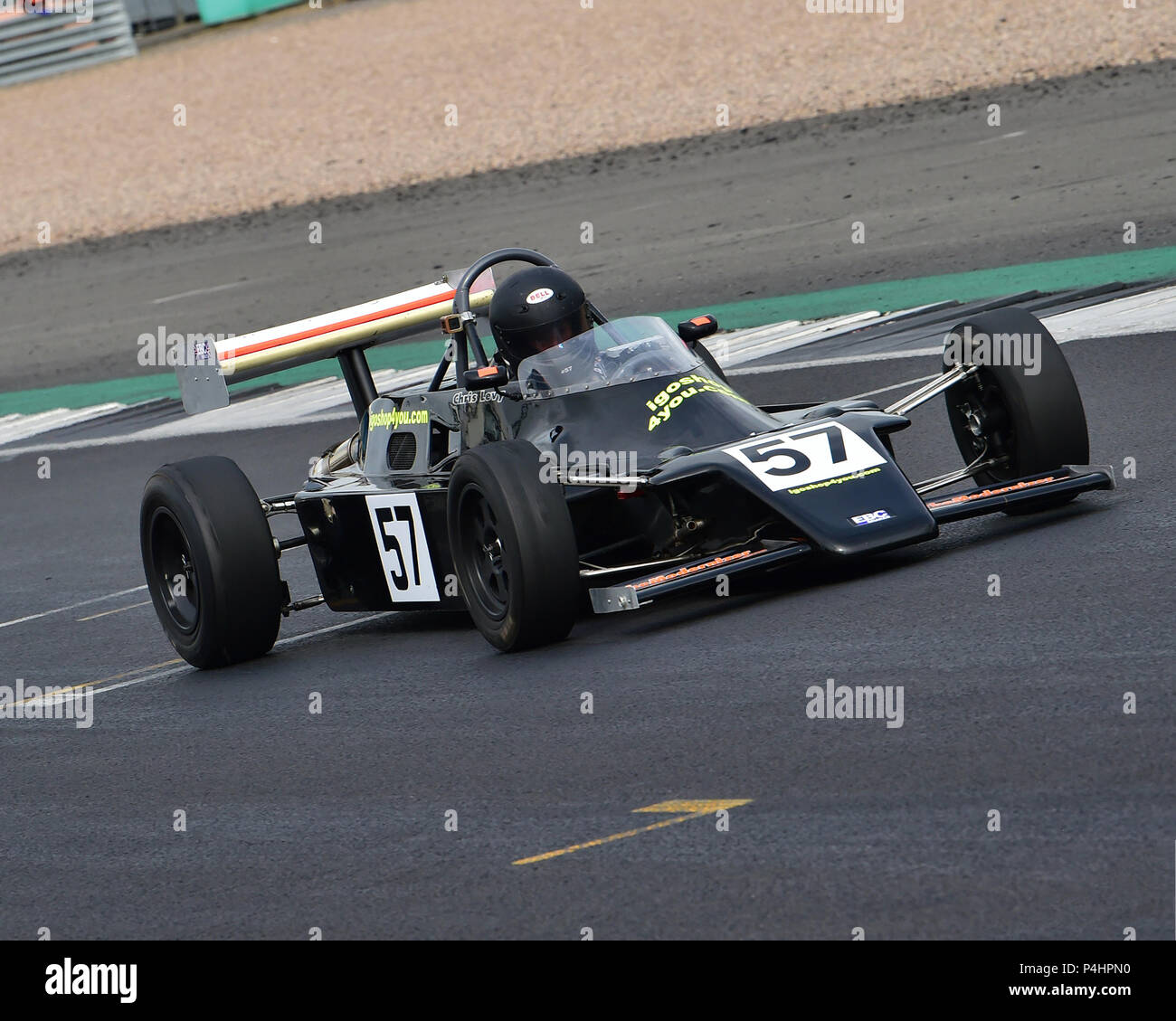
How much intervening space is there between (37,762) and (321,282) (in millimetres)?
14647

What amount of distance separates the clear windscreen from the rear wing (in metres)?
0.83

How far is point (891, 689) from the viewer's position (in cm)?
586

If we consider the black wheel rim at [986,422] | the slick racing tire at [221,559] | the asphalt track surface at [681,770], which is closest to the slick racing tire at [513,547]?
the asphalt track surface at [681,770]

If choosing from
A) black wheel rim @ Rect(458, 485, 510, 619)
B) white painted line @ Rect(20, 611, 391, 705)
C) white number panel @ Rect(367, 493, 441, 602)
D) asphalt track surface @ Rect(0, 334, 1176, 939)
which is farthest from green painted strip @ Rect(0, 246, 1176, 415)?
black wheel rim @ Rect(458, 485, 510, 619)

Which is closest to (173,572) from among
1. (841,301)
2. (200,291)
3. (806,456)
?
(806,456)

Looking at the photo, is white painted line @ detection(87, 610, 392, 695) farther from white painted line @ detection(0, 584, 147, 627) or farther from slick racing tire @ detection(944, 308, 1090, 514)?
slick racing tire @ detection(944, 308, 1090, 514)

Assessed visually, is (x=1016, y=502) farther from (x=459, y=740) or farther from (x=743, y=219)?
(x=743, y=219)

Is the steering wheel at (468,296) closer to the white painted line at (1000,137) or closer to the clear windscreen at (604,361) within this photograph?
the clear windscreen at (604,361)

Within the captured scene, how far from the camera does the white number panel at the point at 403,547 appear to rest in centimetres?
793

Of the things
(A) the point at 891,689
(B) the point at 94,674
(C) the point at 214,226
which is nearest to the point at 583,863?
(A) the point at 891,689

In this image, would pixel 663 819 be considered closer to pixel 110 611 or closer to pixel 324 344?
pixel 324 344

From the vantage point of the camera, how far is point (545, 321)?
7891mm

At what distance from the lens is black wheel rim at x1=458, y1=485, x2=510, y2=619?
7.27 meters

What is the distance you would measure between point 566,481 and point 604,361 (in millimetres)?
657
